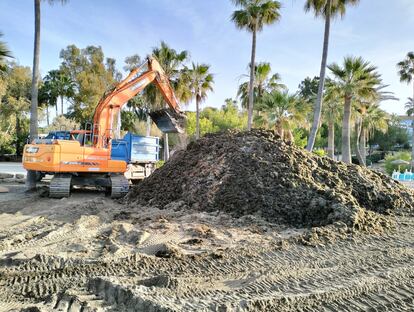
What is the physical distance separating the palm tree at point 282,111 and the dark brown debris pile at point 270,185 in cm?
1259

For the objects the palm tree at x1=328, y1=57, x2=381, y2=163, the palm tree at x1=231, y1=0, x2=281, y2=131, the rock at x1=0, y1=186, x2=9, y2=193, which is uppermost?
the palm tree at x1=231, y1=0, x2=281, y2=131

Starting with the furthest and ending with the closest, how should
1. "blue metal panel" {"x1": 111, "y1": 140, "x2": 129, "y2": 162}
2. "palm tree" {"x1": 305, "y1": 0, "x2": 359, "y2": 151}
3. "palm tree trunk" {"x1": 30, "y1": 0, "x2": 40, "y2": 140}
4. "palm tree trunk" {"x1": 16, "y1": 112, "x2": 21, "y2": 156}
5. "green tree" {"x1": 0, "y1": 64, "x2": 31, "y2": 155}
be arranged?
"palm tree trunk" {"x1": 16, "y1": 112, "x2": 21, "y2": 156}
"green tree" {"x1": 0, "y1": 64, "x2": 31, "y2": 155}
"palm tree" {"x1": 305, "y1": 0, "x2": 359, "y2": 151}
"blue metal panel" {"x1": 111, "y1": 140, "x2": 129, "y2": 162}
"palm tree trunk" {"x1": 30, "y1": 0, "x2": 40, "y2": 140}

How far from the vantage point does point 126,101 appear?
44.3ft

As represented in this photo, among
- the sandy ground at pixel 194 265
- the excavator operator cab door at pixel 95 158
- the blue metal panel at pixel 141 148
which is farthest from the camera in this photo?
the blue metal panel at pixel 141 148

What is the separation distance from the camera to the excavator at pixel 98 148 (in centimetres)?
1117

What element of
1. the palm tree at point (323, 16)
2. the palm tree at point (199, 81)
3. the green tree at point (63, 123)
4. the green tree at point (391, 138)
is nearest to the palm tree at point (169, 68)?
the palm tree at point (199, 81)

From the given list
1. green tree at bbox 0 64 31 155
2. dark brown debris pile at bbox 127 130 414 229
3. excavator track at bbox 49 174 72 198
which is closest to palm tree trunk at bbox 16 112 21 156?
green tree at bbox 0 64 31 155

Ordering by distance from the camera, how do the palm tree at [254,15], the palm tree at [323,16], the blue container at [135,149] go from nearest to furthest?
the blue container at [135,149] < the palm tree at [323,16] < the palm tree at [254,15]

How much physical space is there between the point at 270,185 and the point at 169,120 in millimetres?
5190

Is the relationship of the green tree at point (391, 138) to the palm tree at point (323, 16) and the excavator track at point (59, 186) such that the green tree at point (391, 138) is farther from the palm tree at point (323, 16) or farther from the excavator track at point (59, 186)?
the excavator track at point (59, 186)

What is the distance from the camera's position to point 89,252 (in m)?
6.13

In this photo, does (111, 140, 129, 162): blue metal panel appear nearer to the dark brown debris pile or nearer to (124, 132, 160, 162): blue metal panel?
(124, 132, 160, 162): blue metal panel

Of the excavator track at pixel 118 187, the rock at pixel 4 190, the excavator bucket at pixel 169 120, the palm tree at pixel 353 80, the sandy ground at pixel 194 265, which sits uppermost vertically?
the palm tree at pixel 353 80

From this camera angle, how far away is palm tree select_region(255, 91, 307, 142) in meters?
24.3
